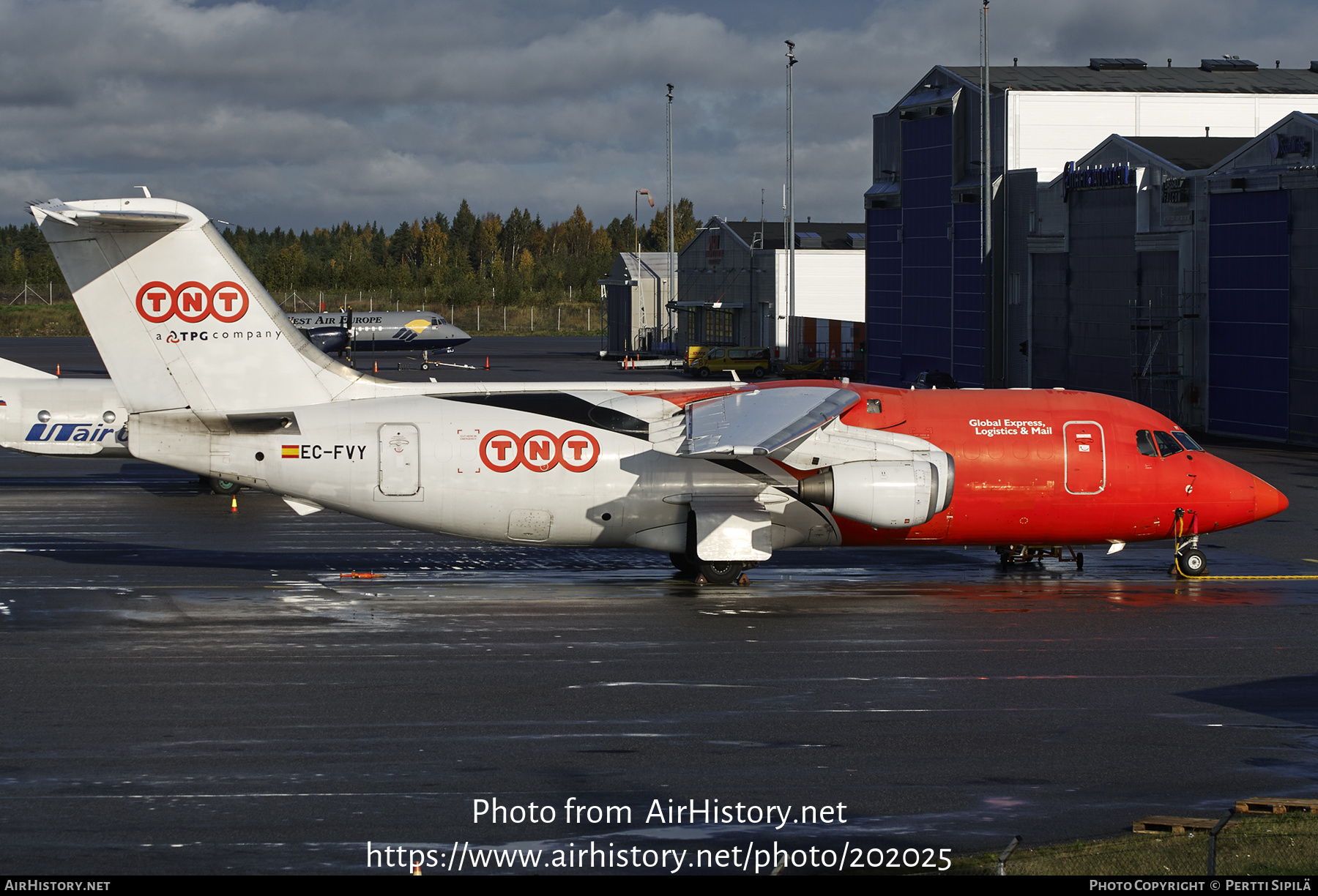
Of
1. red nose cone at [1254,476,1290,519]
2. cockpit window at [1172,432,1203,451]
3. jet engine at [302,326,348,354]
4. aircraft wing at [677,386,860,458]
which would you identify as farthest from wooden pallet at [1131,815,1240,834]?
jet engine at [302,326,348,354]

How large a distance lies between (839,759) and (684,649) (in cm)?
547

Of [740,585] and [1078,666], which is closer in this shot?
[1078,666]

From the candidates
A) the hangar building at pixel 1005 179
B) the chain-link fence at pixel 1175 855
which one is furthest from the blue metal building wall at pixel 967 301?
the chain-link fence at pixel 1175 855

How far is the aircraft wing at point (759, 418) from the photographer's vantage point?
70.8ft

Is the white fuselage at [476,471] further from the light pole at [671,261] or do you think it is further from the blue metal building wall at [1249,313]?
the light pole at [671,261]

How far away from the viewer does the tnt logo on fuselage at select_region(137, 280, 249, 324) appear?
23.8 meters

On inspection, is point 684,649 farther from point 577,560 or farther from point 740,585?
point 577,560

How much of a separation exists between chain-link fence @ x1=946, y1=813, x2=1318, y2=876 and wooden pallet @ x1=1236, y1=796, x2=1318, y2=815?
0.41 m

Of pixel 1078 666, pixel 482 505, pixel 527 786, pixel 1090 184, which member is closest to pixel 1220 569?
pixel 1078 666

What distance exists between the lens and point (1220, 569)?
87.6 ft

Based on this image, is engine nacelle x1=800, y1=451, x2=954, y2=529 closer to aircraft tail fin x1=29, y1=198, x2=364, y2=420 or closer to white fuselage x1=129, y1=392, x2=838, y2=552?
white fuselage x1=129, y1=392, x2=838, y2=552

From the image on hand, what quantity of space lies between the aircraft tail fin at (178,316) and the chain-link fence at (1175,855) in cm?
1663

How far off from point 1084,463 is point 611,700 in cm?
1195

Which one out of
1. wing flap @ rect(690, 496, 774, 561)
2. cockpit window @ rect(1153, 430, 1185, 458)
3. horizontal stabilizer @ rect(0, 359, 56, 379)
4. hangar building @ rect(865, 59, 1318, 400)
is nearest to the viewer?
wing flap @ rect(690, 496, 774, 561)
